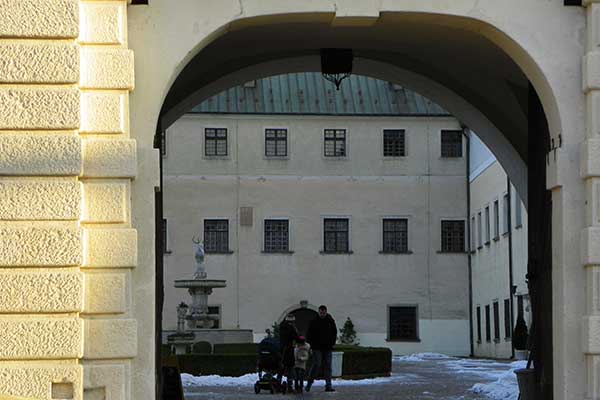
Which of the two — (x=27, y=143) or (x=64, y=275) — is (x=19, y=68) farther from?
(x=64, y=275)

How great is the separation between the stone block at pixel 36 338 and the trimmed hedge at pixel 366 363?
20.5 metres

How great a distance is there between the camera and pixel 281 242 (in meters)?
51.6

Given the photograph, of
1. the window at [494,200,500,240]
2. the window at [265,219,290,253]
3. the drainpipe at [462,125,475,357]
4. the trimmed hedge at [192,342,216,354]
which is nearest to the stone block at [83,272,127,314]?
the trimmed hedge at [192,342,216,354]

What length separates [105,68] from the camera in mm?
10211

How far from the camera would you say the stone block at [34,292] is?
31.5 ft

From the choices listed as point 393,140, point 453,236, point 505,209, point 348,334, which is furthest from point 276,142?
point 505,209

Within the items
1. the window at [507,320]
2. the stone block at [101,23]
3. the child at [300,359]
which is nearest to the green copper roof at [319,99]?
the window at [507,320]

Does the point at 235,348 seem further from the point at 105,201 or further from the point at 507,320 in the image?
the point at 105,201

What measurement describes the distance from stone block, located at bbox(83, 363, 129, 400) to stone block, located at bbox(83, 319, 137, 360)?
8 cm

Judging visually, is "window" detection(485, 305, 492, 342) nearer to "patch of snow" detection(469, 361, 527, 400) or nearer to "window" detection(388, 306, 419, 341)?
"window" detection(388, 306, 419, 341)

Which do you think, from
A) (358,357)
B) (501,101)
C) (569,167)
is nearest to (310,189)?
(358,357)

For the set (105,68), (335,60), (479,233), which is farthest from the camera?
(479,233)

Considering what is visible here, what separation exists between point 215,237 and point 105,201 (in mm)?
41166

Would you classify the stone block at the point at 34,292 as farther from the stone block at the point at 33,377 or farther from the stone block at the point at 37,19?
the stone block at the point at 37,19
